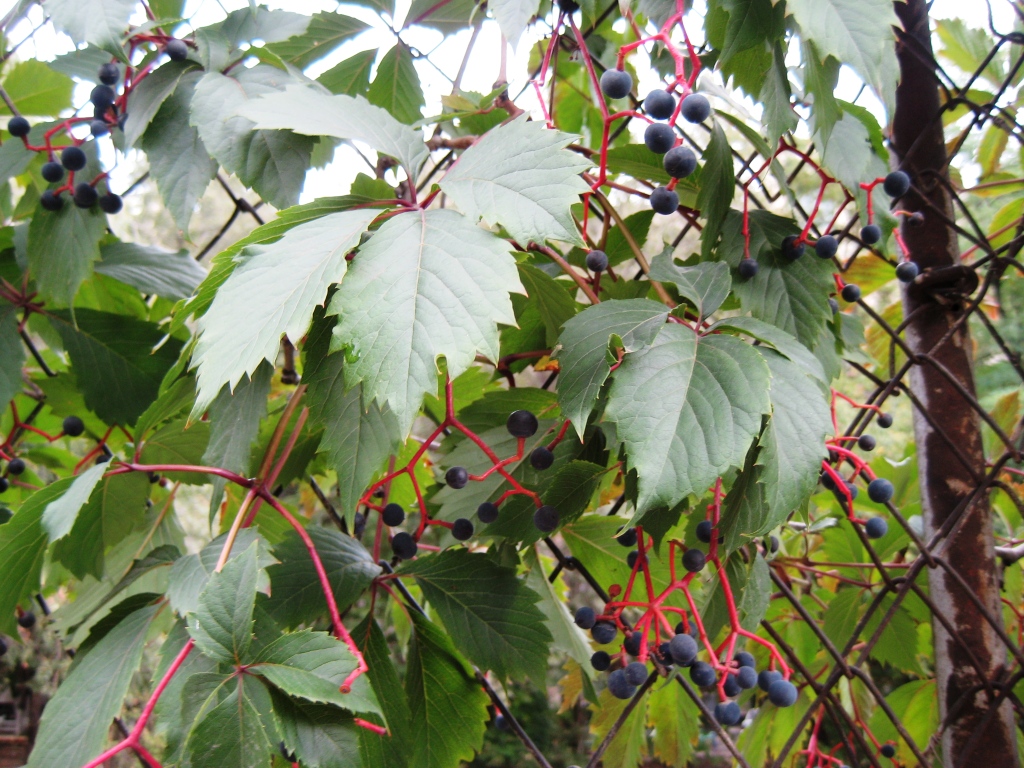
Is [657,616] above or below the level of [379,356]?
below

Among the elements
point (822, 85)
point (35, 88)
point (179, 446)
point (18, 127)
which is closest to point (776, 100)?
point (822, 85)

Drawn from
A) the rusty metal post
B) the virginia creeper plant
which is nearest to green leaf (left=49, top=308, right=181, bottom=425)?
the virginia creeper plant

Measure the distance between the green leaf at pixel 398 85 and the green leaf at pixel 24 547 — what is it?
570 millimetres

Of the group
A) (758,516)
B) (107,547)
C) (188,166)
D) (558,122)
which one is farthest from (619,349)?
(558,122)

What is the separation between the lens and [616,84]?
589 mm

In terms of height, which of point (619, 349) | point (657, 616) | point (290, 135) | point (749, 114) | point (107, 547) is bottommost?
point (107, 547)

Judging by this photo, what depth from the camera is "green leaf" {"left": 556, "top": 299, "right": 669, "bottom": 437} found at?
1.82 feet

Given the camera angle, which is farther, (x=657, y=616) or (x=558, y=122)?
(x=558, y=122)

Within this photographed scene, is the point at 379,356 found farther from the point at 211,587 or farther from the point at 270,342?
the point at 211,587

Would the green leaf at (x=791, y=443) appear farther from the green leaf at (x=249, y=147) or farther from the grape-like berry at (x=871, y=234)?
the green leaf at (x=249, y=147)

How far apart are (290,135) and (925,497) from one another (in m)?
0.83

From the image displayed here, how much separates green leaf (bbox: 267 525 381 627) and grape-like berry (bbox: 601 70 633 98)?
465mm

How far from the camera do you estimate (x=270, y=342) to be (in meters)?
0.46

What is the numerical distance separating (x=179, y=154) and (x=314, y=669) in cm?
54
